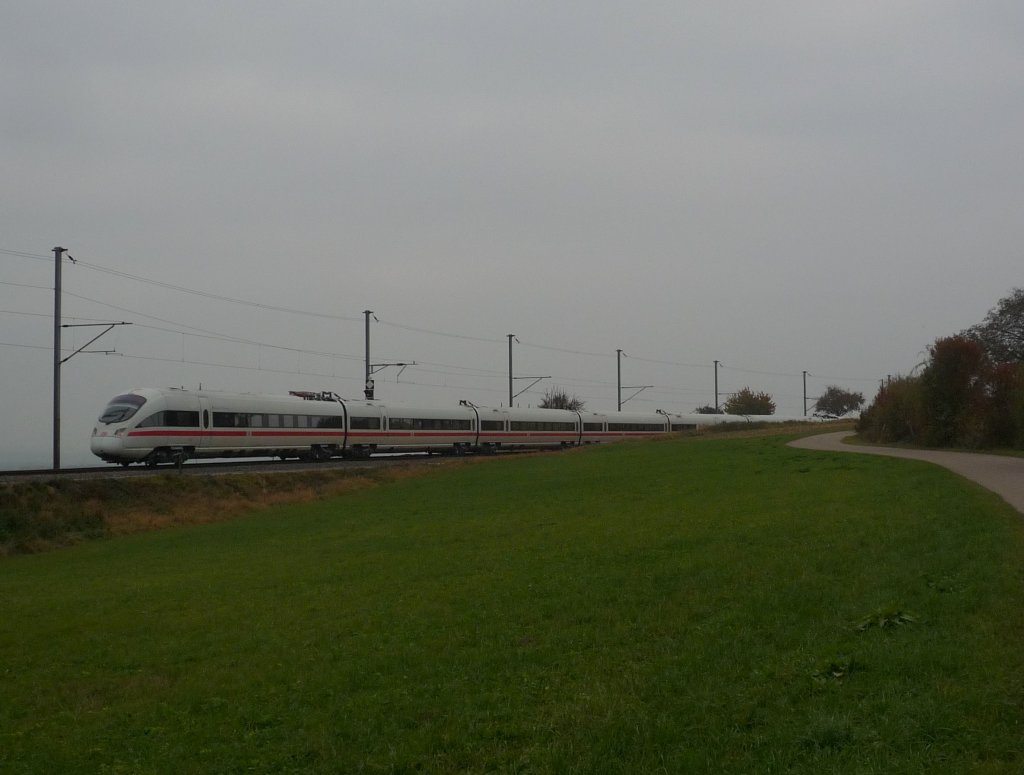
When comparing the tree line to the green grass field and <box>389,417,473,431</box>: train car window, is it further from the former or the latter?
<box>389,417,473,431</box>: train car window

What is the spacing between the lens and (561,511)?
22.1 m

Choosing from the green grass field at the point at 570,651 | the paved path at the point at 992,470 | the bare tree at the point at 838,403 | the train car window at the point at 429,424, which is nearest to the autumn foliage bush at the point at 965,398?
the paved path at the point at 992,470

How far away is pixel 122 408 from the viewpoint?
3816 cm

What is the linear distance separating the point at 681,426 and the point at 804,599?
64.9 meters

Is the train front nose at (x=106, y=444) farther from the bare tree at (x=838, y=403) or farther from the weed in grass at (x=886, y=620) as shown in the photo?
the bare tree at (x=838, y=403)

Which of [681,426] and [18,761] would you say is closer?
[18,761]

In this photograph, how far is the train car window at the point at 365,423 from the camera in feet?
159

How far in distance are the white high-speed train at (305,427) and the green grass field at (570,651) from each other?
20.3m

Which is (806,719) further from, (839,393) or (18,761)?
(839,393)

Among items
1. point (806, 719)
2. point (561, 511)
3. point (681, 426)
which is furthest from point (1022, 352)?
point (806, 719)

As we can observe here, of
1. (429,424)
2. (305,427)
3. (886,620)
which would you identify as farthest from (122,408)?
(886,620)

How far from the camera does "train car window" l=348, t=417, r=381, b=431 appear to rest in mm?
48438

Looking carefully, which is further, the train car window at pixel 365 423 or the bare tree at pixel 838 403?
the bare tree at pixel 838 403

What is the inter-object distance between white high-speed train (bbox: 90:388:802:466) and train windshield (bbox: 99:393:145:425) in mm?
52
